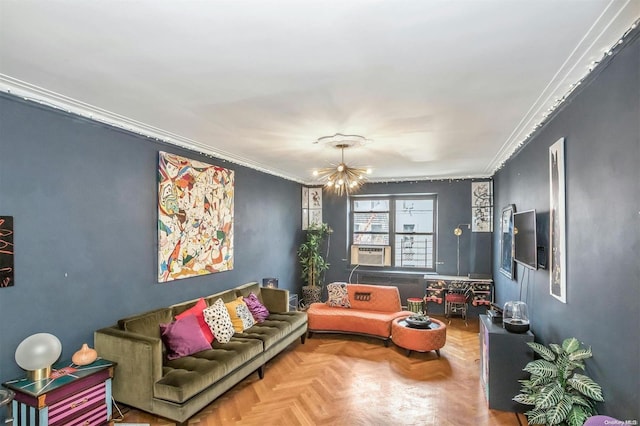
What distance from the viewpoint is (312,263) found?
276 inches

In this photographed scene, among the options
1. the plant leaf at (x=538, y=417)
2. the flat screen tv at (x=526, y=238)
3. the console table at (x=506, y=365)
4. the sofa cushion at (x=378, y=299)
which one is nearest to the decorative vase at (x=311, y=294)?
the sofa cushion at (x=378, y=299)

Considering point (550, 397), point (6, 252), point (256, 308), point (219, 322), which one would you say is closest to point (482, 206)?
point (256, 308)

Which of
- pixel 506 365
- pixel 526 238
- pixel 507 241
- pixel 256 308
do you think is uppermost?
pixel 526 238

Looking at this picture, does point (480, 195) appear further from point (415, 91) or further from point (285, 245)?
point (415, 91)

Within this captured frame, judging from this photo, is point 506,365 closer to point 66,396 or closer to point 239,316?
point 239,316

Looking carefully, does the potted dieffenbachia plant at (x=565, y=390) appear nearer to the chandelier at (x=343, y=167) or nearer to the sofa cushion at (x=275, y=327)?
the chandelier at (x=343, y=167)

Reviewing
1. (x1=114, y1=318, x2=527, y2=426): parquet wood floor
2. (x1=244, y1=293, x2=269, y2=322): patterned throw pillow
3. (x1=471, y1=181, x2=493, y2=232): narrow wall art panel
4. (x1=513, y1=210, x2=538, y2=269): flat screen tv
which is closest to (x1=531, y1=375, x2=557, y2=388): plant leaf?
(x1=114, y1=318, x2=527, y2=426): parquet wood floor

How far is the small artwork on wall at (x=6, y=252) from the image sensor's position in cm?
239

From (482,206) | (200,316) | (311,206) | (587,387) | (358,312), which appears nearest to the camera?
(587,387)

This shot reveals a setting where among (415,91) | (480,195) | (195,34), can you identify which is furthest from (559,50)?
(480,195)

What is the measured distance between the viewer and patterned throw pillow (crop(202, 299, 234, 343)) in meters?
3.72

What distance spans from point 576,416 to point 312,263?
17.5 feet

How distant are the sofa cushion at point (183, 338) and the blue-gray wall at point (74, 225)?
0.46 meters

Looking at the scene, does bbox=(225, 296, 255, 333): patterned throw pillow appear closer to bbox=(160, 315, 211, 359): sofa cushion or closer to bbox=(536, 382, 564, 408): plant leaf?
bbox=(160, 315, 211, 359): sofa cushion
